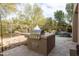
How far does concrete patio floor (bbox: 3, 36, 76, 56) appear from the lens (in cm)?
252

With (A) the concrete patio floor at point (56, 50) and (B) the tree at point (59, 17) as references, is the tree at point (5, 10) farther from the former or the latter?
(B) the tree at point (59, 17)

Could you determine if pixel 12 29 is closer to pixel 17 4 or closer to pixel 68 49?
pixel 17 4

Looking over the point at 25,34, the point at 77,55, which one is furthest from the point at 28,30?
the point at 77,55

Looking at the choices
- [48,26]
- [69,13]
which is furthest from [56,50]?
[69,13]

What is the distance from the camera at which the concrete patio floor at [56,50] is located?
8.28 ft

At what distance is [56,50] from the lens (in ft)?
8.33

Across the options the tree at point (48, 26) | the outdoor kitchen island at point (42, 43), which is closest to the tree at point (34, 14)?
the tree at point (48, 26)

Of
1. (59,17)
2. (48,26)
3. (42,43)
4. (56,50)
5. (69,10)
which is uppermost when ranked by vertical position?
(69,10)

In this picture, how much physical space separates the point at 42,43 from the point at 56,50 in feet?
0.89

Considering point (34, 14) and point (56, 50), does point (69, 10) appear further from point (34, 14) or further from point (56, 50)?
point (56, 50)

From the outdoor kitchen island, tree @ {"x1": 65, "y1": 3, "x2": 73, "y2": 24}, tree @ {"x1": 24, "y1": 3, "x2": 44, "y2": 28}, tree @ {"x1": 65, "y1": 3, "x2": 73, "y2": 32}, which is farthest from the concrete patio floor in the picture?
tree @ {"x1": 24, "y1": 3, "x2": 44, "y2": 28}

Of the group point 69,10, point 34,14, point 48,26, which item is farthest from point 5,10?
point 69,10

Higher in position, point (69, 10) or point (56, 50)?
point (69, 10)

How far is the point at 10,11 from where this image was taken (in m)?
2.53
